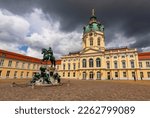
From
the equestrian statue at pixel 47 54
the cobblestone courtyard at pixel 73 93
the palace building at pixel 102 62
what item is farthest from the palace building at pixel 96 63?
the cobblestone courtyard at pixel 73 93

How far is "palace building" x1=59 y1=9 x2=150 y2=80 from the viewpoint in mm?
42719

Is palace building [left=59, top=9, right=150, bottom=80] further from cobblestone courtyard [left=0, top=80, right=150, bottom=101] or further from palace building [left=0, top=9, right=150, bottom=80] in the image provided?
cobblestone courtyard [left=0, top=80, right=150, bottom=101]

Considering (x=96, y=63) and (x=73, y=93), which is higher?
(x=96, y=63)

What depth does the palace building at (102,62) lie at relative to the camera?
42.7m

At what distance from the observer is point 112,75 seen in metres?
45.3

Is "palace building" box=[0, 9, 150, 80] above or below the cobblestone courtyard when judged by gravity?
above

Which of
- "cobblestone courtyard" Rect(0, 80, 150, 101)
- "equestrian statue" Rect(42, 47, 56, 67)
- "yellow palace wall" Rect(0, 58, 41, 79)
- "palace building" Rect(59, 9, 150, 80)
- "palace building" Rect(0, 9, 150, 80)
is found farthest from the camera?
"palace building" Rect(59, 9, 150, 80)

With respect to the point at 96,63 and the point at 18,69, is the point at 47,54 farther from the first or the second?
the point at 18,69

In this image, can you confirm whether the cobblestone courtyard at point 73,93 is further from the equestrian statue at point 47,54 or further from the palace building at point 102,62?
the palace building at point 102,62

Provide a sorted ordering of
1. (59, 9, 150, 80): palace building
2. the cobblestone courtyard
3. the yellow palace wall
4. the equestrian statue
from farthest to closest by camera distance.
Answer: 1. (59, 9, 150, 80): palace building
2. the yellow palace wall
3. the equestrian statue
4. the cobblestone courtyard

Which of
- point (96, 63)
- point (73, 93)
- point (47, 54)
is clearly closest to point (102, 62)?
point (96, 63)

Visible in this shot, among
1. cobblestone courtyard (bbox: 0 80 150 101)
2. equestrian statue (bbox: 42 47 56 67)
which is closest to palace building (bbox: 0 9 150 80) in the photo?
equestrian statue (bbox: 42 47 56 67)

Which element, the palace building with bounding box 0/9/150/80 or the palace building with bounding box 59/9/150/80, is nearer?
the palace building with bounding box 0/9/150/80

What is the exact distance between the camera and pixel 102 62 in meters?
46.1
